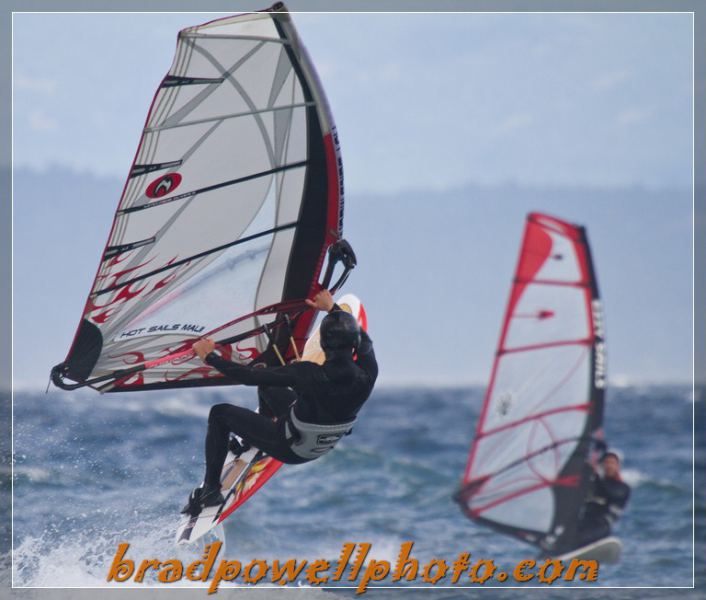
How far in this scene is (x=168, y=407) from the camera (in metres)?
16.0

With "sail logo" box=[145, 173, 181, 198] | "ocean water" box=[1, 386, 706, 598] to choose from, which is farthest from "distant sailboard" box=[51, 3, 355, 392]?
"ocean water" box=[1, 386, 706, 598]

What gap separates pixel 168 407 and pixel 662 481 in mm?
7188

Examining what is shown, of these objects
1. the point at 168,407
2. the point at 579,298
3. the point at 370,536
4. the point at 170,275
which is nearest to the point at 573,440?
the point at 579,298

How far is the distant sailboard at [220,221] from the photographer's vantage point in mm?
4258

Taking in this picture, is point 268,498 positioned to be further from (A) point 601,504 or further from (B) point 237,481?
(B) point 237,481

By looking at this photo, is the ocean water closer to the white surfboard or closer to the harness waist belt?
the white surfboard

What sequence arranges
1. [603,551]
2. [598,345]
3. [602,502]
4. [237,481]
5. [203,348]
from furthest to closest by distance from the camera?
[598,345], [602,502], [603,551], [237,481], [203,348]

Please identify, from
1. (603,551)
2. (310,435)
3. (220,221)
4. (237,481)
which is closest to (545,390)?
Answer: (603,551)

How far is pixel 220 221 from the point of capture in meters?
4.66

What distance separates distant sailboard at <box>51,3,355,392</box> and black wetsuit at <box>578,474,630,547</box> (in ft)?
14.7

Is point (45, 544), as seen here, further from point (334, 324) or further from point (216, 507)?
point (334, 324)

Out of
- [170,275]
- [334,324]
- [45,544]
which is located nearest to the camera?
[334,324]

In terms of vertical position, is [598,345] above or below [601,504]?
above

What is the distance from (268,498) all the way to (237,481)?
19.4ft
